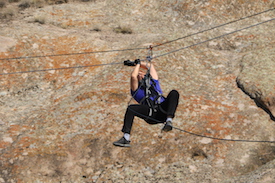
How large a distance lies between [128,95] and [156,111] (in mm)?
3661

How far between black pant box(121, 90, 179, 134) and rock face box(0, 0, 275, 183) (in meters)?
1.70

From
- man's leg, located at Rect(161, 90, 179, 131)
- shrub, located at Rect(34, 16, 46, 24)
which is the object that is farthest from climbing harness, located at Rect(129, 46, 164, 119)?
shrub, located at Rect(34, 16, 46, 24)

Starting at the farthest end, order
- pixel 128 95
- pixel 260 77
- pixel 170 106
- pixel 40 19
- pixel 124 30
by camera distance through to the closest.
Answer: pixel 40 19 < pixel 124 30 < pixel 260 77 < pixel 128 95 < pixel 170 106

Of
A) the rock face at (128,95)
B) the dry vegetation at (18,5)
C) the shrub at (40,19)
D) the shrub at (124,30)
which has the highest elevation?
the dry vegetation at (18,5)

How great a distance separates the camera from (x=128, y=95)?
1080 cm

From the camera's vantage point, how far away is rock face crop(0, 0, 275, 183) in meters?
8.27

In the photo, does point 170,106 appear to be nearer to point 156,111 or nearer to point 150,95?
point 156,111

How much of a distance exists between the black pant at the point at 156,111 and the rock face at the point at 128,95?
1696 millimetres

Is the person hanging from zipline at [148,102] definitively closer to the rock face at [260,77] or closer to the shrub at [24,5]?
the rock face at [260,77]

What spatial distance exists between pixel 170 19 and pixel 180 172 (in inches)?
Result: 420

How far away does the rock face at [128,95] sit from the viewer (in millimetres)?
8266

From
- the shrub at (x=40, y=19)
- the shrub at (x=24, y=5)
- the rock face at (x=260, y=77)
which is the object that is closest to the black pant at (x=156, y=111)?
the rock face at (x=260, y=77)

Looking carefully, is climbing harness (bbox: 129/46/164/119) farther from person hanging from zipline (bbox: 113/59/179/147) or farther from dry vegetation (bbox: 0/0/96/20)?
dry vegetation (bbox: 0/0/96/20)

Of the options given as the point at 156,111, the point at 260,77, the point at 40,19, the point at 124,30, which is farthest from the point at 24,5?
the point at 156,111
